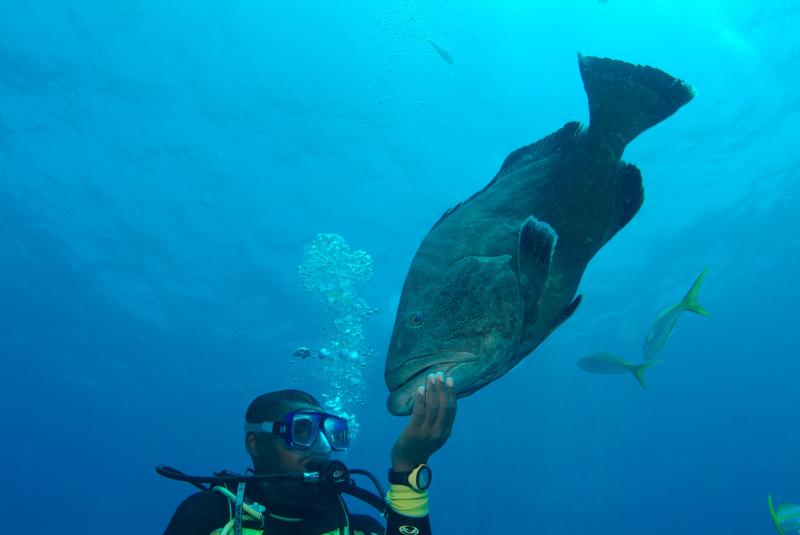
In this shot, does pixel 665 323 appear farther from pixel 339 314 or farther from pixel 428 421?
pixel 339 314

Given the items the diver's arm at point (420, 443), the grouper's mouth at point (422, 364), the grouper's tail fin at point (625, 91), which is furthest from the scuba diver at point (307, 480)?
the grouper's tail fin at point (625, 91)

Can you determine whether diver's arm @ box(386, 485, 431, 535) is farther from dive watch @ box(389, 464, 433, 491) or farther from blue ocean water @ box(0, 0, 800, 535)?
blue ocean water @ box(0, 0, 800, 535)

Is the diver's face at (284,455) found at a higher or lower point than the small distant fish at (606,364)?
lower

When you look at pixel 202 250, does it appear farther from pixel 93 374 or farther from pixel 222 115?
pixel 93 374

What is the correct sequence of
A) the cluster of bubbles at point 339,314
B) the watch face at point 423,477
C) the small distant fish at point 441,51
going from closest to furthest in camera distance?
the watch face at point 423,477, the small distant fish at point 441,51, the cluster of bubbles at point 339,314

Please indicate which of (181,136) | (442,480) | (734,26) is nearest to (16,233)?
(181,136)

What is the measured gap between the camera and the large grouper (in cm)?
199

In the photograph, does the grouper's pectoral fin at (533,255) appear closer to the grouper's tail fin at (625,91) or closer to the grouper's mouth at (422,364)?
the grouper's mouth at (422,364)

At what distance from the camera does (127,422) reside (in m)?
53.7

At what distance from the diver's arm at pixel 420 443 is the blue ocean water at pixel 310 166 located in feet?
18.5

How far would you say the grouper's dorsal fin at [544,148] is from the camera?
2760mm

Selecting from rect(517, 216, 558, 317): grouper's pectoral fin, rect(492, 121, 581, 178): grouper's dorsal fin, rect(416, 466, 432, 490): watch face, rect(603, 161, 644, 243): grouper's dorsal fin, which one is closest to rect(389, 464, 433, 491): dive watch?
rect(416, 466, 432, 490): watch face

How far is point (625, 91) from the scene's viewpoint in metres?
2.77

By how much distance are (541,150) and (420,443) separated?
5.76ft
